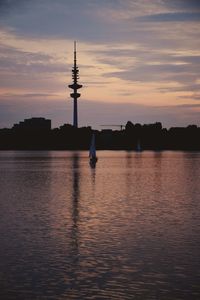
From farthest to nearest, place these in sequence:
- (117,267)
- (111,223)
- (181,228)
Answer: (111,223), (181,228), (117,267)

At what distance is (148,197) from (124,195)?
3.14m

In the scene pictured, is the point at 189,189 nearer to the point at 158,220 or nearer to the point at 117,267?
the point at 158,220

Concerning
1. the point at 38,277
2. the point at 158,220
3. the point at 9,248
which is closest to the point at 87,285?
the point at 38,277

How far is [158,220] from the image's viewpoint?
38.2m

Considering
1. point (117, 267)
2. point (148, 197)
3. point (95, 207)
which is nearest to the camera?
point (117, 267)

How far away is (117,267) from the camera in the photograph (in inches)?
933

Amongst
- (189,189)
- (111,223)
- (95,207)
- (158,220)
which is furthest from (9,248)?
(189,189)

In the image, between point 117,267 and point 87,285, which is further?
point 117,267

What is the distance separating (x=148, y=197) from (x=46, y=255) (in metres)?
30.8

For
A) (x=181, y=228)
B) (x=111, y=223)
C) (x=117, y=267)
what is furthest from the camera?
(x=111, y=223)

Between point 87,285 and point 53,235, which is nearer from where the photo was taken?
point 87,285

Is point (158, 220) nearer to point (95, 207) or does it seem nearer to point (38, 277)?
point (95, 207)

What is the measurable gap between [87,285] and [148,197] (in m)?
35.6

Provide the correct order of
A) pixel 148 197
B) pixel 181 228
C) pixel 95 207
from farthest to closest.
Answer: pixel 148 197 → pixel 95 207 → pixel 181 228
